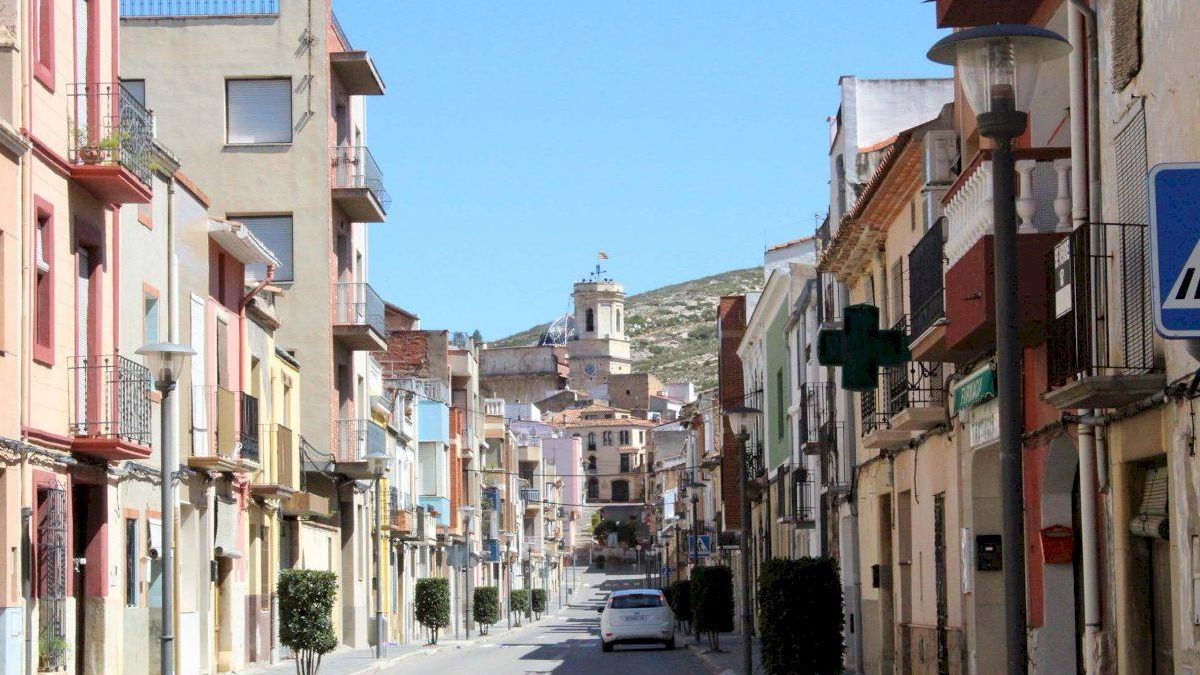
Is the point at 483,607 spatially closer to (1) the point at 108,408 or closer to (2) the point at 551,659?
(2) the point at 551,659

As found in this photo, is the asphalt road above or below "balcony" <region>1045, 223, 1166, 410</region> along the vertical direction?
below

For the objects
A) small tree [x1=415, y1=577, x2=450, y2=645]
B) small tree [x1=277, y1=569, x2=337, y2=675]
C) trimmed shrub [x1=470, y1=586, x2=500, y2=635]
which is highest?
small tree [x1=277, y1=569, x2=337, y2=675]

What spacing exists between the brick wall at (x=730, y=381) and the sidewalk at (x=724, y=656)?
5.39 m

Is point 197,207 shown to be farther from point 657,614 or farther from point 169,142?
point 657,614

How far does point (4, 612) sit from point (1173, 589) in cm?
1243

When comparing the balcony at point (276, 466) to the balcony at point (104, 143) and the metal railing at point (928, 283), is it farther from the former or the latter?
the metal railing at point (928, 283)

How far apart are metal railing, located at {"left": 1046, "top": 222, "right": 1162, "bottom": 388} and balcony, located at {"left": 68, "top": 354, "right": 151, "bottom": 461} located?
12.3 metres

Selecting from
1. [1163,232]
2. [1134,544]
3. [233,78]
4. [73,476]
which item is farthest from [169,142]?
[1163,232]

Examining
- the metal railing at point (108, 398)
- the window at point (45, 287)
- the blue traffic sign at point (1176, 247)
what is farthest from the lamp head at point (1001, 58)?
the metal railing at point (108, 398)

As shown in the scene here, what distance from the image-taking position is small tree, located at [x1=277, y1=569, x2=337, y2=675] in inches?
1152

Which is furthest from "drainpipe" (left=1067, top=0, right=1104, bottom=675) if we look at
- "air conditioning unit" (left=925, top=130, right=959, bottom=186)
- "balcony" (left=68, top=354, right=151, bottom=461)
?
"balcony" (left=68, top=354, right=151, bottom=461)

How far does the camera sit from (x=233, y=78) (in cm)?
4219

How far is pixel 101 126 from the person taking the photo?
22.3 m

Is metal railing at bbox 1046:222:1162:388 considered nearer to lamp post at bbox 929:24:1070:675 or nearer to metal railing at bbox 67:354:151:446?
lamp post at bbox 929:24:1070:675
